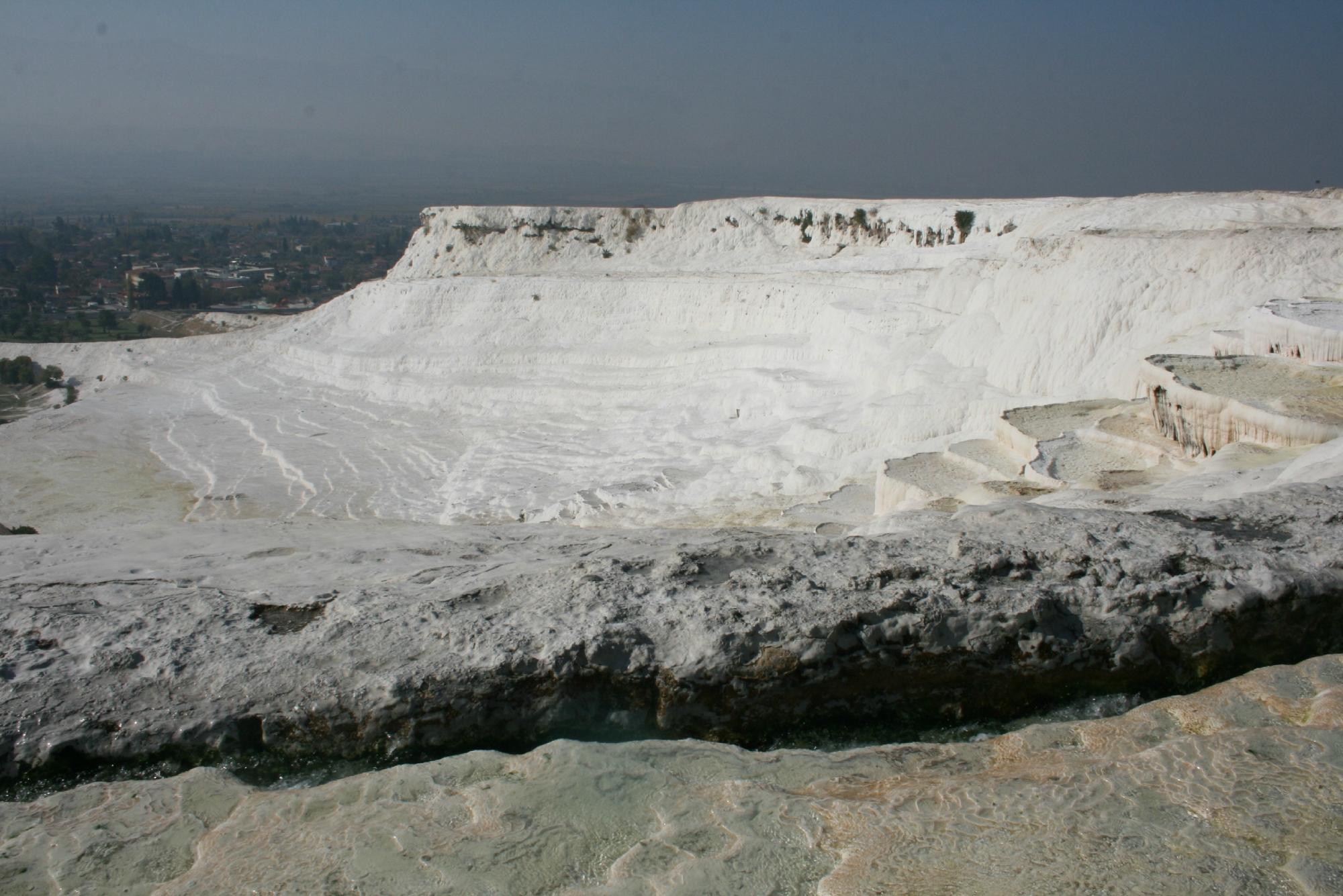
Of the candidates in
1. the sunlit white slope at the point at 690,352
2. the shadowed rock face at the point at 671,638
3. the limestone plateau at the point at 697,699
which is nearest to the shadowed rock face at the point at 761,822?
the limestone plateau at the point at 697,699

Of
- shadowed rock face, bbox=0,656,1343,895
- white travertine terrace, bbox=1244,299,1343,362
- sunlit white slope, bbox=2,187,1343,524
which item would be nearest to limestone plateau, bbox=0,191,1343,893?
shadowed rock face, bbox=0,656,1343,895

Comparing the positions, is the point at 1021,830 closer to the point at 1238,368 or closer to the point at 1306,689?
the point at 1306,689

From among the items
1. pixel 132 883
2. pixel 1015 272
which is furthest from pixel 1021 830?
pixel 1015 272

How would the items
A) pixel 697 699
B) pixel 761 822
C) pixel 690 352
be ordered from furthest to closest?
pixel 690 352
pixel 697 699
pixel 761 822

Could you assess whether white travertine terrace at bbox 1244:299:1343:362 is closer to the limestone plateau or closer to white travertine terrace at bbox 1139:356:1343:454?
white travertine terrace at bbox 1139:356:1343:454

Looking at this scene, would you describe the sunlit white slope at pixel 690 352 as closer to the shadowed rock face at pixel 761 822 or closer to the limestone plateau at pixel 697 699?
the limestone plateau at pixel 697 699

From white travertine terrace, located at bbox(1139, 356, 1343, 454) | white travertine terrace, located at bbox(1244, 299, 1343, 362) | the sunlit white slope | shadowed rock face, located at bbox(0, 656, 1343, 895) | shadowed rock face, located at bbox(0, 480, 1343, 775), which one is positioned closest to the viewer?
shadowed rock face, located at bbox(0, 656, 1343, 895)

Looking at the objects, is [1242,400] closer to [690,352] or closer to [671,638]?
[671,638]

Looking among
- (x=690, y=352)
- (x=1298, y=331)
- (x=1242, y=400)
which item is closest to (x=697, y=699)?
(x=1242, y=400)
